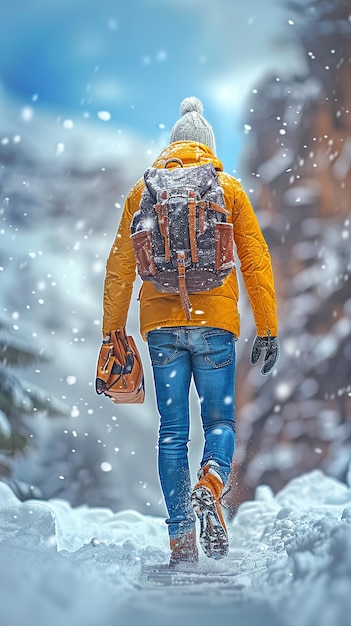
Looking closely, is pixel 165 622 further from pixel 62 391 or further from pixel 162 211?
pixel 62 391

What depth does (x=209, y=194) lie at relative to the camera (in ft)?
6.05

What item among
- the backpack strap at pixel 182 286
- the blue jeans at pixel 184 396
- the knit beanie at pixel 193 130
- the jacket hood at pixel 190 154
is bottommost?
the blue jeans at pixel 184 396

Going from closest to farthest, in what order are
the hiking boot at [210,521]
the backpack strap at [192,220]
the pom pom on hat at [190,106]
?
the hiking boot at [210,521] → the backpack strap at [192,220] → the pom pom on hat at [190,106]

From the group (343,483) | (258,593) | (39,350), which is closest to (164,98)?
(39,350)

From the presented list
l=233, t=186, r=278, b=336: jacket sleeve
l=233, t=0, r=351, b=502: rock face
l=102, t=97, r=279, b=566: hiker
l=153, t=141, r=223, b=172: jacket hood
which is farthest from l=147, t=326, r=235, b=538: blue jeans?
l=233, t=0, r=351, b=502: rock face

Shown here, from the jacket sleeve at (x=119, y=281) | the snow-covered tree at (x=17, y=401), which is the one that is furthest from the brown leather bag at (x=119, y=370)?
the snow-covered tree at (x=17, y=401)

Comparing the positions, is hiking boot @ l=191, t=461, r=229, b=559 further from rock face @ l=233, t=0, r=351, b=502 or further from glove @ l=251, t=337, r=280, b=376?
rock face @ l=233, t=0, r=351, b=502

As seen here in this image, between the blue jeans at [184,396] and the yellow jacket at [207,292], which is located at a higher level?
the yellow jacket at [207,292]

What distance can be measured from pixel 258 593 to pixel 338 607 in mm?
257

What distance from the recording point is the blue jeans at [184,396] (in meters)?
1.89

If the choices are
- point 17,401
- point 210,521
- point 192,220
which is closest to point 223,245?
point 192,220

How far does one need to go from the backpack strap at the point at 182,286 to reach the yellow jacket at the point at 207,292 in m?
0.03

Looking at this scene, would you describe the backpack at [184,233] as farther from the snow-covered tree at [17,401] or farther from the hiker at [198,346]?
the snow-covered tree at [17,401]

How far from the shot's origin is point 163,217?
5.97 feet
